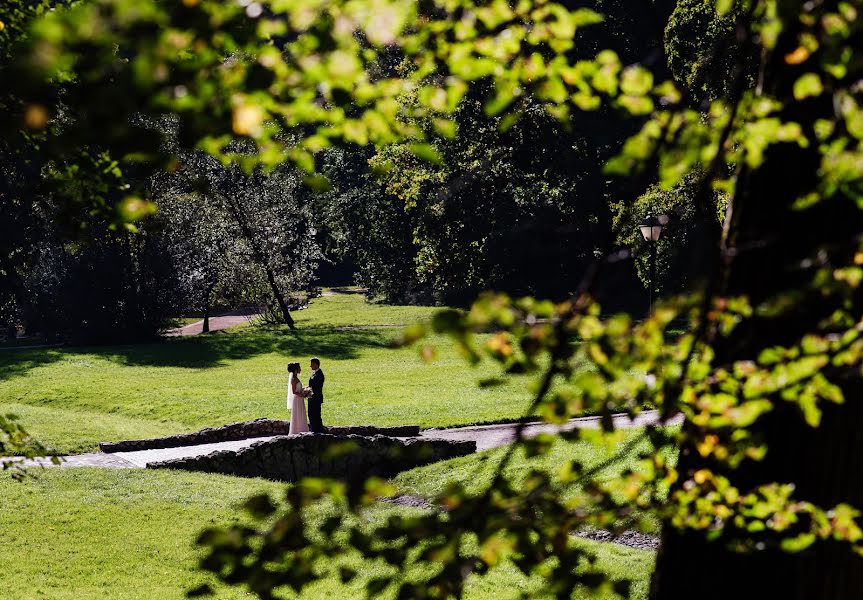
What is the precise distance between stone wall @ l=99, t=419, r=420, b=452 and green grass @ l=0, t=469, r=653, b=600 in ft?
7.75

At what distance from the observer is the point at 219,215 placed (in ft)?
124

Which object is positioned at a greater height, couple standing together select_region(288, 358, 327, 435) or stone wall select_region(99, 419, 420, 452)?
couple standing together select_region(288, 358, 327, 435)

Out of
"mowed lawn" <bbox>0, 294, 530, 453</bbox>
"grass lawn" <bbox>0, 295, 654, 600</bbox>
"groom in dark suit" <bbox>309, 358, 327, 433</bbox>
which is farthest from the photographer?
"mowed lawn" <bbox>0, 294, 530, 453</bbox>

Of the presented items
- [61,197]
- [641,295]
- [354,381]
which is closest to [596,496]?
[61,197]

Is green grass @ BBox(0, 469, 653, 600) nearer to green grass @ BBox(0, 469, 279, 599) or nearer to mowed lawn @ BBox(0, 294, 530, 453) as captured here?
green grass @ BBox(0, 469, 279, 599)

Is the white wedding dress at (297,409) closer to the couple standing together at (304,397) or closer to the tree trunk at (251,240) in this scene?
the couple standing together at (304,397)

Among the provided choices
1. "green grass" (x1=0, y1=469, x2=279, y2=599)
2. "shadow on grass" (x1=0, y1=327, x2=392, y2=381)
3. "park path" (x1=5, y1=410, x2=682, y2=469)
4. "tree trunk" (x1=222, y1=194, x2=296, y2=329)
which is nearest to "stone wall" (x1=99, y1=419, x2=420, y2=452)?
"park path" (x1=5, y1=410, x2=682, y2=469)

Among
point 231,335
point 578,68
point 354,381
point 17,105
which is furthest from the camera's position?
point 231,335

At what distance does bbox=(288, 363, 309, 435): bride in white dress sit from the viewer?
17641 millimetres

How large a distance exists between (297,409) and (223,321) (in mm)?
34388

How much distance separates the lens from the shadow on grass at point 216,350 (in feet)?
102

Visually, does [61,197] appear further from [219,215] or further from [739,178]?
[219,215]

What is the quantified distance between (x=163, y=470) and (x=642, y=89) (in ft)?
48.8

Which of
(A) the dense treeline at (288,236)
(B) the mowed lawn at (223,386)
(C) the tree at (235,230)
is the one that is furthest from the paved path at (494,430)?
(C) the tree at (235,230)
